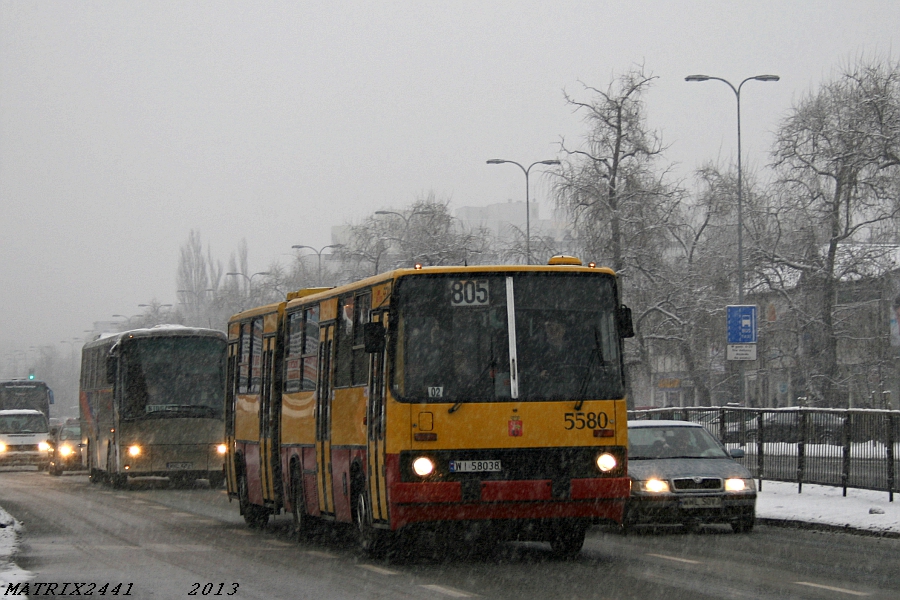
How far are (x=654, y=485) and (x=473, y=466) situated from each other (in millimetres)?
4517

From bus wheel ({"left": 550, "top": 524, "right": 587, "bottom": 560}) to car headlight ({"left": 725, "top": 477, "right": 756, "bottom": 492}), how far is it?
325 cm

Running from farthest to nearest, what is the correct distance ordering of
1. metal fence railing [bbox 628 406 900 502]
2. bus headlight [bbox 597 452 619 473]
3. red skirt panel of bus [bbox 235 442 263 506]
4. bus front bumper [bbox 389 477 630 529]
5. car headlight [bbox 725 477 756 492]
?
metal fence railing [bbox 628 406 900 502], red skirt panel of bus [bbox 235 442 263 506], car headlight [bbox 725 477 756 492], bus headlight [bbox 597 452 619 473], bus front bumper [bbox 389 477 630 529]

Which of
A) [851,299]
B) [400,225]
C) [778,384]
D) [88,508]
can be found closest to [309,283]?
[400,225]

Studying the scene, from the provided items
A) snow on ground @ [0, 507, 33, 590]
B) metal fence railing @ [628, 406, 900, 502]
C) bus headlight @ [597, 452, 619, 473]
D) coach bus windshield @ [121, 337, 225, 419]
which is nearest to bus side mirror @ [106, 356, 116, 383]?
coach bus windshield @ [121, 337, 225, 419]

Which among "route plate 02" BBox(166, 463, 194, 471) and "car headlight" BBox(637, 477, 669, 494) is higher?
"car headlight" BBox(637, 477, 669, 494)

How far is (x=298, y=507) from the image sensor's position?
18.0 metres

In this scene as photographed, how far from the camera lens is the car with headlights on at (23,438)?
47125 mm

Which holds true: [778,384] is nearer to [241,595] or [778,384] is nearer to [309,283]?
[309,283]

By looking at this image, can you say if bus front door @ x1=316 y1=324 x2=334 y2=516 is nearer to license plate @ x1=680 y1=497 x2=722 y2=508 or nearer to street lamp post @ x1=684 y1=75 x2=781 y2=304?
license plate @ x1=680 y1=497 x2=722 y2=508

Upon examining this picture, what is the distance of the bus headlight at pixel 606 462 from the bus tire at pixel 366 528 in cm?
240

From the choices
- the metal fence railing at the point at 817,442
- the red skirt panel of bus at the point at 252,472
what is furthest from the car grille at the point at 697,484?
the red skirt panel of bus at the point at 252,472

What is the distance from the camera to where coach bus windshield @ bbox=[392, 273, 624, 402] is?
1423 centimetres

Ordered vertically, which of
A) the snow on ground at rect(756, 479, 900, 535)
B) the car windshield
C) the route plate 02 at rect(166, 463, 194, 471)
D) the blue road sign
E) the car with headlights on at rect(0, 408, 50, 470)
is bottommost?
the car with headlights on at rect(0, 408, 50, 470)

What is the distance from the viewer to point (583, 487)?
1423cm
